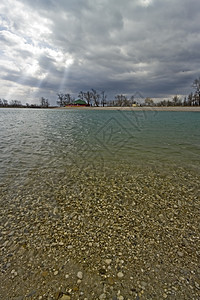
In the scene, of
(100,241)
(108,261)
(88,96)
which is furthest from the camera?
(88,96)

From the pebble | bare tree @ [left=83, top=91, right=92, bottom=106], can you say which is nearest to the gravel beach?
the pebble

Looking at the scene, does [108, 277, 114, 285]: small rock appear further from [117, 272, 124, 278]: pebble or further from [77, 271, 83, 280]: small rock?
[77, 271, 83, 280]: small rock

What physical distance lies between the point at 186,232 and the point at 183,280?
1.09m

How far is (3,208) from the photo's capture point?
13.1ft

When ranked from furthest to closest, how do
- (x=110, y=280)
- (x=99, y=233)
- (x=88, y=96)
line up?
(x=88, y=96) < (x=99, y=233) < (x=110, y=280)

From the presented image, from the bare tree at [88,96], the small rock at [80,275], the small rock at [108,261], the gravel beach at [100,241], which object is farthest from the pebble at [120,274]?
the bare tree at [88,96]

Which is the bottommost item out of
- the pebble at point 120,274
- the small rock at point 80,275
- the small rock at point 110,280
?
the small rock at point 110,280

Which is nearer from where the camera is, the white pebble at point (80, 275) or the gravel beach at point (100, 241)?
the gravel beach at point (100, 241)

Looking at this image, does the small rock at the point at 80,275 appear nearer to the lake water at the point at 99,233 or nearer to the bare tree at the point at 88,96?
the lake water at the point at 99,233

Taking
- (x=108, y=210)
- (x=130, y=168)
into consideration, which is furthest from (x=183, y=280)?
(x=130, y=168)

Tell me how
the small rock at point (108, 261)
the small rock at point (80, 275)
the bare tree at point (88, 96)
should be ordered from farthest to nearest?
the bare tree at point (88, 96) < the small rock at point (108, 261) < the small rock at point (80, 275)

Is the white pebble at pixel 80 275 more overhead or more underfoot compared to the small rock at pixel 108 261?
more overhead

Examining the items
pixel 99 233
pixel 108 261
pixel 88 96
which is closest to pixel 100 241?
pixel 99 233

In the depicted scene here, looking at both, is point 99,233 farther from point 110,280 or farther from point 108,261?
A: point 110,280
